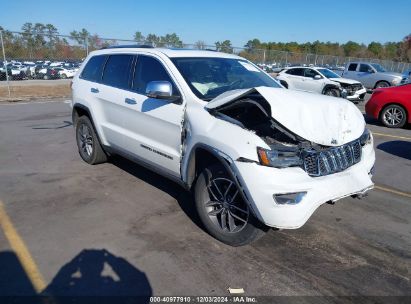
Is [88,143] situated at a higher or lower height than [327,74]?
lower

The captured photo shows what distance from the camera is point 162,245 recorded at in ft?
12.1

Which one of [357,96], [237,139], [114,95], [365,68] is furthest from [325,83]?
[237,139]

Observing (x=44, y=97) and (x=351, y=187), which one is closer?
(x=351, y=187)

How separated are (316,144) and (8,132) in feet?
25.4

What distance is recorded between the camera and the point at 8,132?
8688 mm

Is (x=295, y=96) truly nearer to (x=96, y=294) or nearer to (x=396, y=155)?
(x=96, y=294)

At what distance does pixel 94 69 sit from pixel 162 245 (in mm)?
3421

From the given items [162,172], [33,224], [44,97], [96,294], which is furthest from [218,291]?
[44,97]

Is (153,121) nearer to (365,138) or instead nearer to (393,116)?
(365,138)

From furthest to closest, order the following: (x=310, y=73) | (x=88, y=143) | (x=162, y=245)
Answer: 1. (x=310, y=73)
2. (x=88, y=143)
3. (x=162, y=245)

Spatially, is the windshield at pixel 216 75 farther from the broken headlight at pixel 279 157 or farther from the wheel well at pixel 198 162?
the broken headlight at pixel 279 157

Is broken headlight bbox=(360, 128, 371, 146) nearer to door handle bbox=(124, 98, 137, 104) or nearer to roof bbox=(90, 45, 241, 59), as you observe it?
roof bbox=(90, 45, 241, 59)

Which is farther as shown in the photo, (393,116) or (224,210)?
(393,116)

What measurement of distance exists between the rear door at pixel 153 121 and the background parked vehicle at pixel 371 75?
64.0 feet
